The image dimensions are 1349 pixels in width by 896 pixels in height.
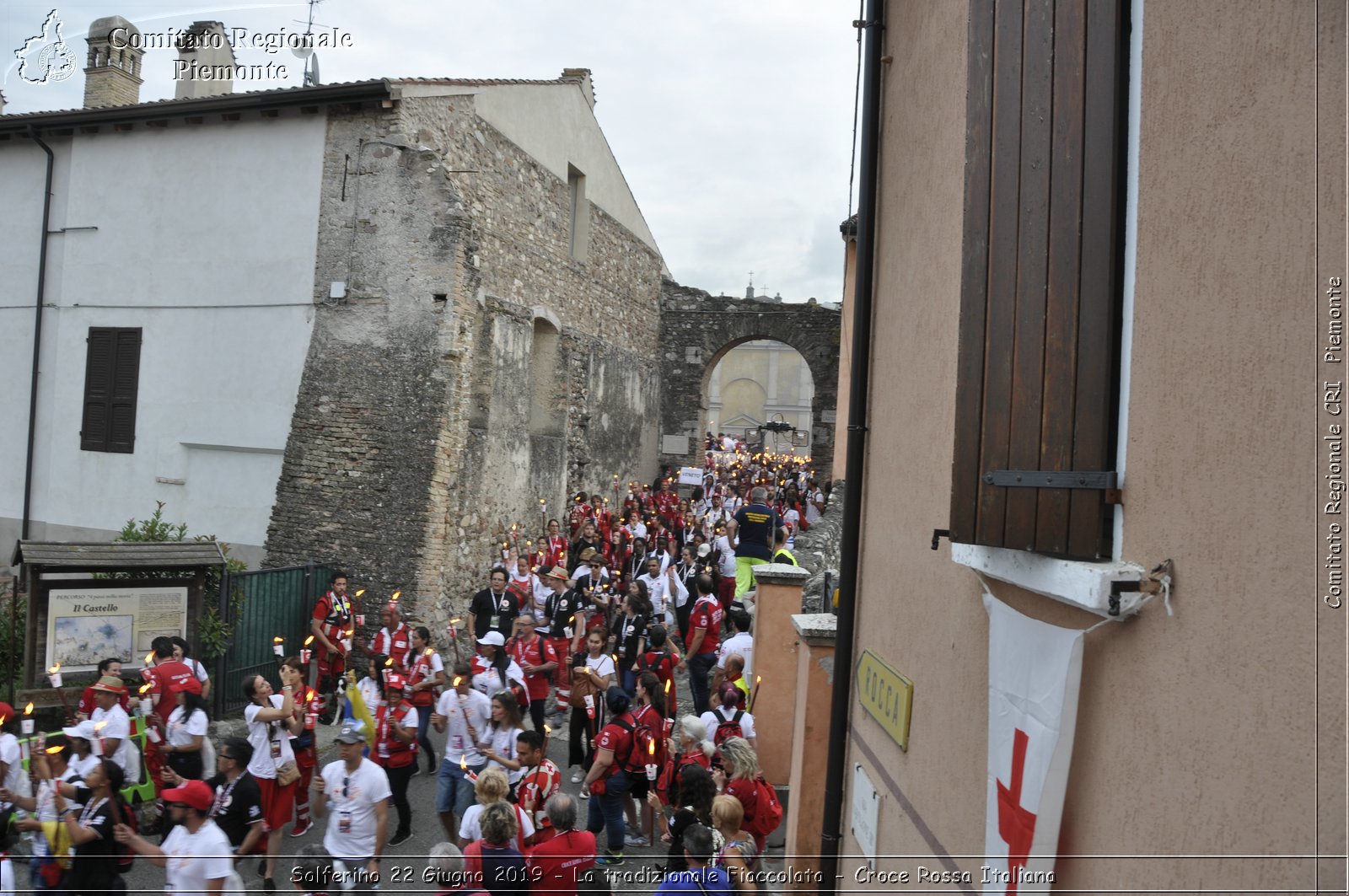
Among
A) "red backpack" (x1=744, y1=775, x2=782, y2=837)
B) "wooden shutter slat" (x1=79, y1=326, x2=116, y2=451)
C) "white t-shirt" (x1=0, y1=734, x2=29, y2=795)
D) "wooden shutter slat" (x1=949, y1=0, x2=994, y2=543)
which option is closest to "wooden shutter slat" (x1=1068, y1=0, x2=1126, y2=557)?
"wooden shutter slat" (x1=949, y1=0, x2=994, y2=543)

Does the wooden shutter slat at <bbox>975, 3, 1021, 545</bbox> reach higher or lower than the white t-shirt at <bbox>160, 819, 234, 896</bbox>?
higher

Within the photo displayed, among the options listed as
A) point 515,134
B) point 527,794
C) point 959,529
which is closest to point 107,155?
point 515,134

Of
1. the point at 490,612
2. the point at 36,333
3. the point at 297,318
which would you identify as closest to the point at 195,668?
the point at 490,612

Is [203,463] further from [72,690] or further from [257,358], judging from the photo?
[72,690]

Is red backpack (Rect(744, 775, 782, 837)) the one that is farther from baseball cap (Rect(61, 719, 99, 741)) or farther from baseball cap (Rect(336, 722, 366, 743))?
baseball cap (Rect(61, 719, 99, 741))

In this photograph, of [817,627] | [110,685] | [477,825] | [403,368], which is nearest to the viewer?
[477,825]

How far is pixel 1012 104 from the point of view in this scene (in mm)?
3189

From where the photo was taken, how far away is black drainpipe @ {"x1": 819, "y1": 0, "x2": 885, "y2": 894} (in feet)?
18.0

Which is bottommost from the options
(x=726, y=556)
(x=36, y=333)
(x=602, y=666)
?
(x=602, y=666)

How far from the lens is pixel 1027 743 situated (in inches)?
111

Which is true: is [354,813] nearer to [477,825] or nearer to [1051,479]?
[477,825]

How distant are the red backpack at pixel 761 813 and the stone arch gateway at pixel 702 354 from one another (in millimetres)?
20200

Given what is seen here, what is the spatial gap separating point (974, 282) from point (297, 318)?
1284 centimetres

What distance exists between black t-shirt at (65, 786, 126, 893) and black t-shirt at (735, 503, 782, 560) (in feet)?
30.7
